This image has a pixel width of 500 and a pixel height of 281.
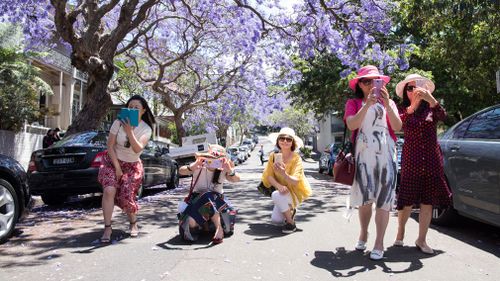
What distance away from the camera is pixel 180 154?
741 inches

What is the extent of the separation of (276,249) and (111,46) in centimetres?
810

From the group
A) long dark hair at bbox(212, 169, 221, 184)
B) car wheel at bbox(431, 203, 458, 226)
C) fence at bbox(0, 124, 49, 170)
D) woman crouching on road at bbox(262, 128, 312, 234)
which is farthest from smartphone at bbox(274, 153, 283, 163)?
fence at bbox(0, 124, 49, 170)

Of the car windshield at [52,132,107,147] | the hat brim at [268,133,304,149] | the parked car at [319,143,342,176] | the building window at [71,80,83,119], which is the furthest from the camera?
the building window at [71,80,83,119]

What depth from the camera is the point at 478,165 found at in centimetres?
530

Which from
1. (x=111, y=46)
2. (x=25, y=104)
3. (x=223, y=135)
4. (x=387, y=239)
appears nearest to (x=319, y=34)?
(x=111, y=46)

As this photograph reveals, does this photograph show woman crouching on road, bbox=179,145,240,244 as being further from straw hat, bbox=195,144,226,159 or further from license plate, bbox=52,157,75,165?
license plate, bbox=52,157,75,165

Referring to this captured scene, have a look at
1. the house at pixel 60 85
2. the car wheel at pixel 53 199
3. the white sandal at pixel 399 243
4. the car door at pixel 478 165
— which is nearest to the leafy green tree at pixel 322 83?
the house at pixel 60 85

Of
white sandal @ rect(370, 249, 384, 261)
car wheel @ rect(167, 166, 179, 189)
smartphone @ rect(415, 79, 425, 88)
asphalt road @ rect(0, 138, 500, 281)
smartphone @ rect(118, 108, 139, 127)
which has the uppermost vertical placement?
smartphone @ rect(415, 79, 425, 88)

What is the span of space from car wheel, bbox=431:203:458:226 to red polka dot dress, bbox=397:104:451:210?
1272 millimetres

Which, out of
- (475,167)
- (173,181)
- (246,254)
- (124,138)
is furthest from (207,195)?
(173,181)

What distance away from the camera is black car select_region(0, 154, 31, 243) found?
5.33 meters

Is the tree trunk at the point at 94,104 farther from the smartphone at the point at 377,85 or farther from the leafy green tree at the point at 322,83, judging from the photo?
the leafy green tree at the point at 322,83

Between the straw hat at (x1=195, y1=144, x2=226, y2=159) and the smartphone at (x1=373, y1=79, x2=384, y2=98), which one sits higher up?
the smartphone at (x1=373, y1=79, x2=384, y2=98)

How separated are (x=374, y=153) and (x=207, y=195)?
2.01 m
